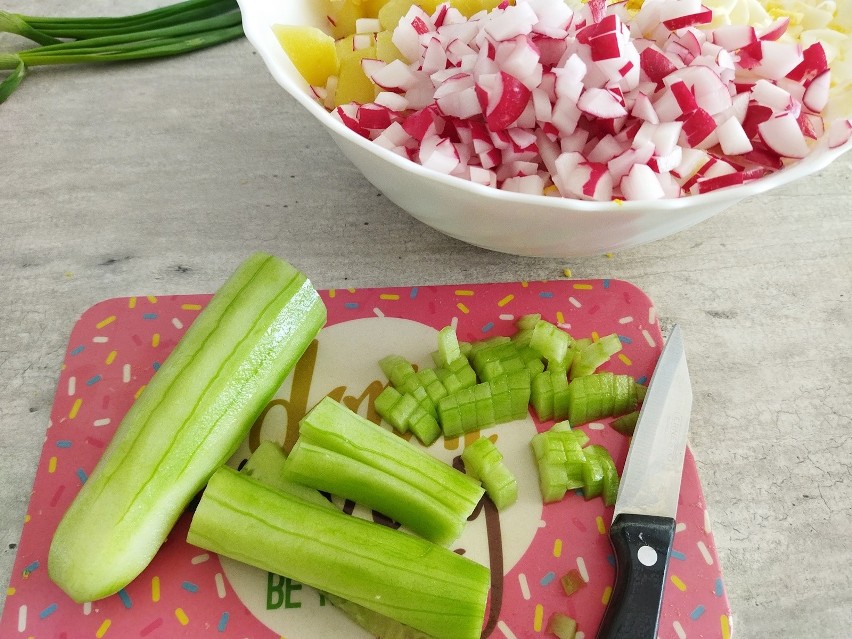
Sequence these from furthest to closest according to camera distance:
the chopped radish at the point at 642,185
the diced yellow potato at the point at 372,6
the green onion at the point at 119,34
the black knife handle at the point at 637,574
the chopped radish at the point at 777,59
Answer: the green onion at the point at 119,34 < the diced yellow potato at the point at 372,6 < the chopped radish at the point at 777,59 < the chopped radish at the point at 642,185 < the black knife handle at the point at 637,574

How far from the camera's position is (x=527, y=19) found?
1.03 meters

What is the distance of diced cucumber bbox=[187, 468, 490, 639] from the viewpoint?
2.97ft

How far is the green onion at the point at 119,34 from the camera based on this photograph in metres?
1.65

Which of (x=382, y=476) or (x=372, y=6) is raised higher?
(x=372, y=6)

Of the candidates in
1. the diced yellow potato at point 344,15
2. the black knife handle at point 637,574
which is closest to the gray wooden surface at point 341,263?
the black knife handle at point 637,574

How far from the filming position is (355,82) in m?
1.21

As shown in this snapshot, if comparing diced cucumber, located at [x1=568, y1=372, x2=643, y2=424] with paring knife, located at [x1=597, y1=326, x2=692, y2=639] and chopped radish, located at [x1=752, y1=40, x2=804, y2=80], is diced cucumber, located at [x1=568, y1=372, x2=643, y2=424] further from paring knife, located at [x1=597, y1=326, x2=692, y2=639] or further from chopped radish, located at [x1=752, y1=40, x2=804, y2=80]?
chopped radish, located at [x1=752, y1=40, x2=804, y2=80]

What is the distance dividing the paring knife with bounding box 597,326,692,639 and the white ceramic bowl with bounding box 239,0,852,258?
231 mm

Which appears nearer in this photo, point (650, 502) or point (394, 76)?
point (650, 502)

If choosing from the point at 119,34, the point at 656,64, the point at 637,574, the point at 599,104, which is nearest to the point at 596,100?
the point at 599,104

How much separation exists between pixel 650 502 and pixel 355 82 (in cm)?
83

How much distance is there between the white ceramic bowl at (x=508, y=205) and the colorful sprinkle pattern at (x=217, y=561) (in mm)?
125

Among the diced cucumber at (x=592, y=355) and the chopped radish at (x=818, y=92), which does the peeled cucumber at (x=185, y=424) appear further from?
the chopped radish at (x=818, y=92)

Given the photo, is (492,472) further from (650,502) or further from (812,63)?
(812,63)
